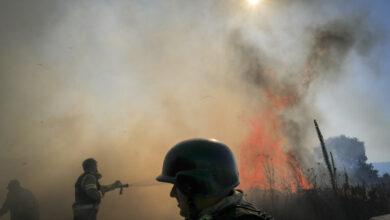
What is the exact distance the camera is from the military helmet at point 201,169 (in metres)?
1.68

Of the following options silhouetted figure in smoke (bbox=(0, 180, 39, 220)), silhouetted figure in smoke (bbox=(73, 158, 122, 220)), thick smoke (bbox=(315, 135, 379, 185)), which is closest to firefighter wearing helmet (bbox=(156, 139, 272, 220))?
silhouetted figure in smoke (bbox=(73, 158, 122, 220))

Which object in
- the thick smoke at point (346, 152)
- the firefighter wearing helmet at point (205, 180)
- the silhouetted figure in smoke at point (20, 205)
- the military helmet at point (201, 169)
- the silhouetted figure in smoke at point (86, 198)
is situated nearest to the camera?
the firefighter wearing helmet at point (205, 180)

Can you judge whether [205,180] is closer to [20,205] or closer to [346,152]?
[20,205]

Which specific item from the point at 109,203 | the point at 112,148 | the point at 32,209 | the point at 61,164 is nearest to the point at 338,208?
the point at 32,209

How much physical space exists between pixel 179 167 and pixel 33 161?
16233 mm

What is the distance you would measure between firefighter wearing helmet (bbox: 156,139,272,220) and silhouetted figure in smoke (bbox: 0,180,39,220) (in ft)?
23.7

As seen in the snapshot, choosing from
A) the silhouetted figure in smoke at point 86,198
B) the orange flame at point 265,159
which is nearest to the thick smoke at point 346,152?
the orange flame at point 265,159

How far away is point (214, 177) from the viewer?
1.75m

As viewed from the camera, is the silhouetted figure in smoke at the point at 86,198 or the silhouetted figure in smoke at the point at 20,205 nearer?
the silhouetted figure in smoke at the point at 86,198

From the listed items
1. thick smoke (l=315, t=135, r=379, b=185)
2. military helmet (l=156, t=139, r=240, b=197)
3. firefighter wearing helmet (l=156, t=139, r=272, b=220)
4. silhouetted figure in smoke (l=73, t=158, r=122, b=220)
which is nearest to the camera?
firefighter wearing helmet (l=156, t=139, r=272, b=220)

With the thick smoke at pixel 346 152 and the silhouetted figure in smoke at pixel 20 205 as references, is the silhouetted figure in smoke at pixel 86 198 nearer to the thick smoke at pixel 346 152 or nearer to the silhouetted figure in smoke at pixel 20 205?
the silhouetted figure in smoke at pixel 20 205

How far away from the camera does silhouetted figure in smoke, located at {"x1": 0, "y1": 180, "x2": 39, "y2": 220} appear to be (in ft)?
22.5

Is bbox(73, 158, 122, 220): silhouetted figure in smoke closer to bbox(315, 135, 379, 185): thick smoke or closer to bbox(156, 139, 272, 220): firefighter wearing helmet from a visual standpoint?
bbox(156, 139, 272, 220): firefighter wearing helmet

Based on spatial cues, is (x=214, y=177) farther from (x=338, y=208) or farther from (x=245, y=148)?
(x=245, y=148)
